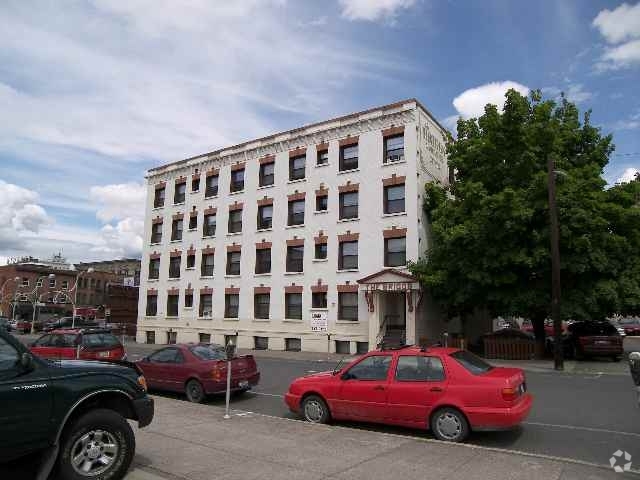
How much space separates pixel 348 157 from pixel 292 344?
11176 millimetres

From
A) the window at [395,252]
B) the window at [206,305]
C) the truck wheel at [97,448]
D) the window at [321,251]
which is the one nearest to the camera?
the truck wheel at [97,448]

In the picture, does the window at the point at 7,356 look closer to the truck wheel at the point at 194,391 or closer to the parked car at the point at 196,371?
the parked car at the point at 196,371

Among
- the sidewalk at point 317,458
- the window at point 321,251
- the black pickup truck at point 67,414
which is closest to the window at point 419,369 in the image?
the sidewalk at point 317,458

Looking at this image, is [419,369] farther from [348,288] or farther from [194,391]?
[348,288]

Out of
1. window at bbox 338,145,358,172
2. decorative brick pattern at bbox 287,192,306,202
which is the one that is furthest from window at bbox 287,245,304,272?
window at bbox 338,145,358,172

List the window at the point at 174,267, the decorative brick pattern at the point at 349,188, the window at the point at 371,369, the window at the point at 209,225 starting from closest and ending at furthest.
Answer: the window at the point at 371,369, the decorative brick pattern at the point at 349,188, the window at the point at 209,225, the window at the point at 174,267

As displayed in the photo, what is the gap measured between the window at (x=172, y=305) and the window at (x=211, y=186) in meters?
7.66

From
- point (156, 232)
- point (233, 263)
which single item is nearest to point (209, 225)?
point (233, 263)

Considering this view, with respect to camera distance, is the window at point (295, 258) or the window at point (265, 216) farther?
the window at point (265, 216)

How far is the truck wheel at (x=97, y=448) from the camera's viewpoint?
18.5 ft

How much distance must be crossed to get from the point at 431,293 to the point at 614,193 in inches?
363

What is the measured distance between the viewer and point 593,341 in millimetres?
A: 22125

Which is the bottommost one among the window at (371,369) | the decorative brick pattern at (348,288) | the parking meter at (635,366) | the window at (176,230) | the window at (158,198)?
the window at (371,369)

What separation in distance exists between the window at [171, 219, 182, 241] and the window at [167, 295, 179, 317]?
13.8 ft
